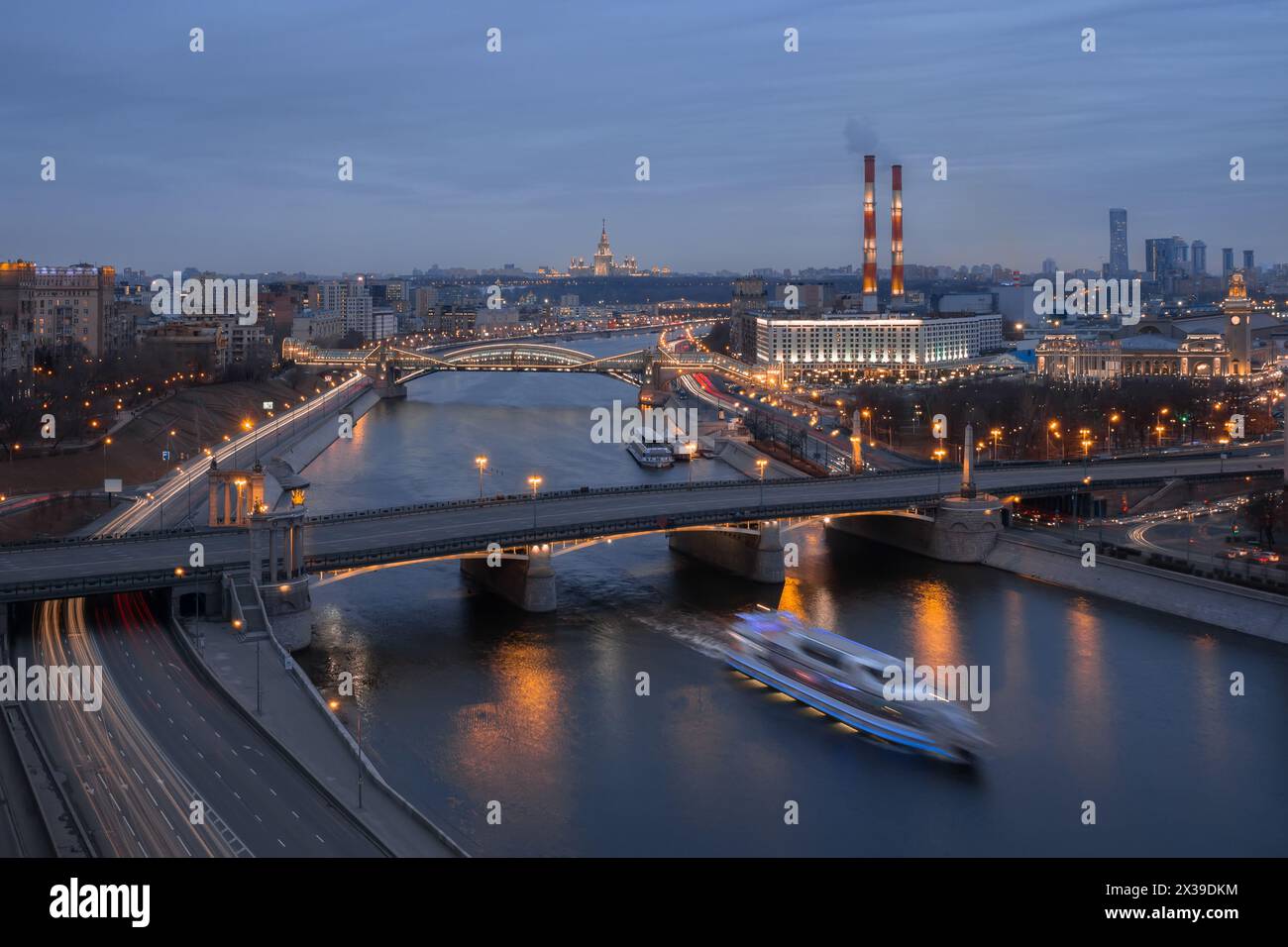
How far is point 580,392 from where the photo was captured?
134 feet

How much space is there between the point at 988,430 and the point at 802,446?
320 cm

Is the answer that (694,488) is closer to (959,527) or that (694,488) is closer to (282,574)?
(959,527)

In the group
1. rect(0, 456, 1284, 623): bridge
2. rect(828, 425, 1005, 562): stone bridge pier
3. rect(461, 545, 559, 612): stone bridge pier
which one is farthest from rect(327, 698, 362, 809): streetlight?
rect(828, 425, 1005, 562): stone bridge pier

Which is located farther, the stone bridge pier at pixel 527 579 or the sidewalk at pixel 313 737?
the stone bridge pier at pixel 527 579

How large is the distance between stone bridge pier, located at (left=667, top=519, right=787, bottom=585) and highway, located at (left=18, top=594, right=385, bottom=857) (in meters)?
6.10

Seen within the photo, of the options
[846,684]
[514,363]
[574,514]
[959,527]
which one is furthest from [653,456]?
[514,363]

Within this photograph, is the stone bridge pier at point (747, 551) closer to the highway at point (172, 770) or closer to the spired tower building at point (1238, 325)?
the highway at point (172, 770)

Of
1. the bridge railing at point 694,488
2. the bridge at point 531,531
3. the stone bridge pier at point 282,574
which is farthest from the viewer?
the bridge railing at point 694,488

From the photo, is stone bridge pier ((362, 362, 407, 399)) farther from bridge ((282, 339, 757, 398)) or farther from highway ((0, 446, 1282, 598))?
highway ((0, 446, 1282, 598))

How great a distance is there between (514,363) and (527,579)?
2916 centimetres

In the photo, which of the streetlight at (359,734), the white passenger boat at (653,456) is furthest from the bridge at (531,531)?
the white passenger boat at (653,456)

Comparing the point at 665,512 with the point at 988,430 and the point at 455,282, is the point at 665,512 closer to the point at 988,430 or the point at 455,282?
the point at 988,430

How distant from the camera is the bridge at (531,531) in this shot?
1081cm

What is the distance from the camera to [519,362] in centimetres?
4122
